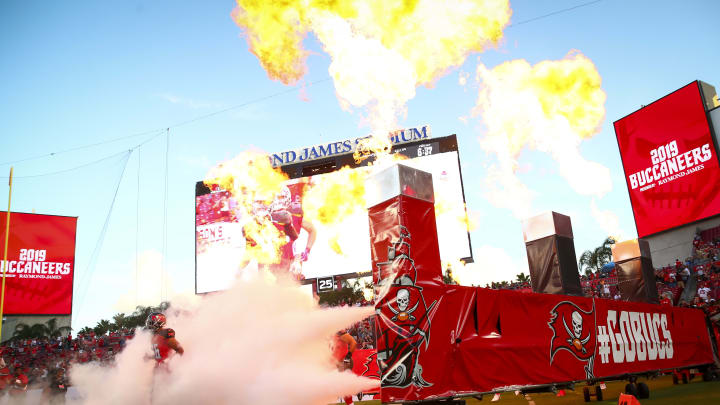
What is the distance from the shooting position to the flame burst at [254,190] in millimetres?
34625

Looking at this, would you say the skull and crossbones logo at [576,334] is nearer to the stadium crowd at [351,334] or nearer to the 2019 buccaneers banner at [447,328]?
the 2019 buccaneers banner at [447,328]

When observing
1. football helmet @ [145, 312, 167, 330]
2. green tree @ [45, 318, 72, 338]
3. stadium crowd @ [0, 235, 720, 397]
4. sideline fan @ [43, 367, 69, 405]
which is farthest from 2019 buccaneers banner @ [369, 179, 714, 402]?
green tree @ [45, 318, 72, 338]

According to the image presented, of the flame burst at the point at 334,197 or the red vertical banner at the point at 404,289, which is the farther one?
the flame burst at the point at 334,197

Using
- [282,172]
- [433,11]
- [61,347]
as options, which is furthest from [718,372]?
[61,347]

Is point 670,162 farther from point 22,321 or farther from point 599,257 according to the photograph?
point 22,321

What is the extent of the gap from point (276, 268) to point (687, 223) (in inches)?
962

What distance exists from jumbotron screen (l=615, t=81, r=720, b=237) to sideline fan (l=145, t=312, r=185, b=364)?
28.6 meters

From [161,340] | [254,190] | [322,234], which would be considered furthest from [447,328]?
[254,190]

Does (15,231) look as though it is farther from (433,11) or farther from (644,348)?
(644,348)

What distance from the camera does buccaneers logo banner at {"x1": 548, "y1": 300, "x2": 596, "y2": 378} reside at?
29.8ft

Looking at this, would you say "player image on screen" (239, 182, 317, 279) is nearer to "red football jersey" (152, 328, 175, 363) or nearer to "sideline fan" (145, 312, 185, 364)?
"sideline fan" (145, 312, 185, 364)

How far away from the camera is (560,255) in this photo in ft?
39.8

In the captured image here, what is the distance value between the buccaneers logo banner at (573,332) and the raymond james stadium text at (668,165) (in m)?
23.9

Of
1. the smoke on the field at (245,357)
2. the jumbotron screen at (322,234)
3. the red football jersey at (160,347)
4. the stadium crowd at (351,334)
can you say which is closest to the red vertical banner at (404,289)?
the smoke on the field at (245,357)
